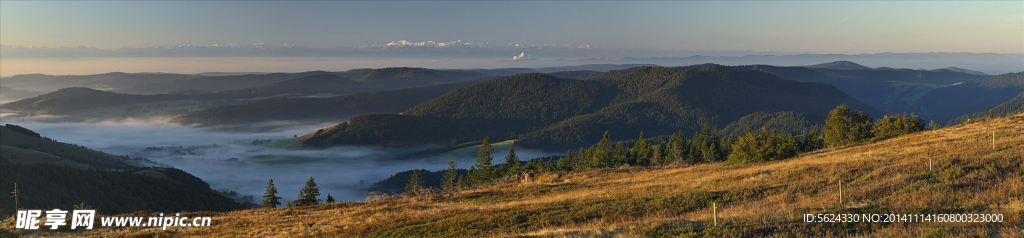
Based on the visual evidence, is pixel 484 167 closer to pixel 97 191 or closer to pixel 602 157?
pixel 602 157

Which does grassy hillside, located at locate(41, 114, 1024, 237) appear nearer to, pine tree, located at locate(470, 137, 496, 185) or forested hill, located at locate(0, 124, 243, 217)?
pine tree, located at locate(470, 137, 496, 185)

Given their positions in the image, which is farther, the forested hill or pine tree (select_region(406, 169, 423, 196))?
the forested hill

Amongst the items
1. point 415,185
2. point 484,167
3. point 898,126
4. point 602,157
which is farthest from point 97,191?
point 898,126

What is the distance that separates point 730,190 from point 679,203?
3.92 meters

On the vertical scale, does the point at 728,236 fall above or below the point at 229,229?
above

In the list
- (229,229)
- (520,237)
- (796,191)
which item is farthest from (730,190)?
(229,229)

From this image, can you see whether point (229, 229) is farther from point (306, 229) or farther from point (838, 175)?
point (838, 175)

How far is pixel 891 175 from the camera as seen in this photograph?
2206 cm

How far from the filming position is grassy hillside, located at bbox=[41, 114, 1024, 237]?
14766 millimetres

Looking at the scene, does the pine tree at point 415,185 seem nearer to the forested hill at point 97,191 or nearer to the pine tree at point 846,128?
the pine tree at point 846,128

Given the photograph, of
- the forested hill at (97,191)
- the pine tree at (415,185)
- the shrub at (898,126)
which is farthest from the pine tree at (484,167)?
the forested hill at (97,191)

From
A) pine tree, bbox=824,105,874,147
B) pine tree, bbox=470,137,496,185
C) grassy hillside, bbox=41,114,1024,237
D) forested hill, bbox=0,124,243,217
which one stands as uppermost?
grassy hillside, bbox=41,114,1024,237

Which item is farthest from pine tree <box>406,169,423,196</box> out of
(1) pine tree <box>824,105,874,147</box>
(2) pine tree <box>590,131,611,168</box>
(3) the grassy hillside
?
(1) pine tree <box>824,105,874,147</box>

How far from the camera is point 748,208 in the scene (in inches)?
739
